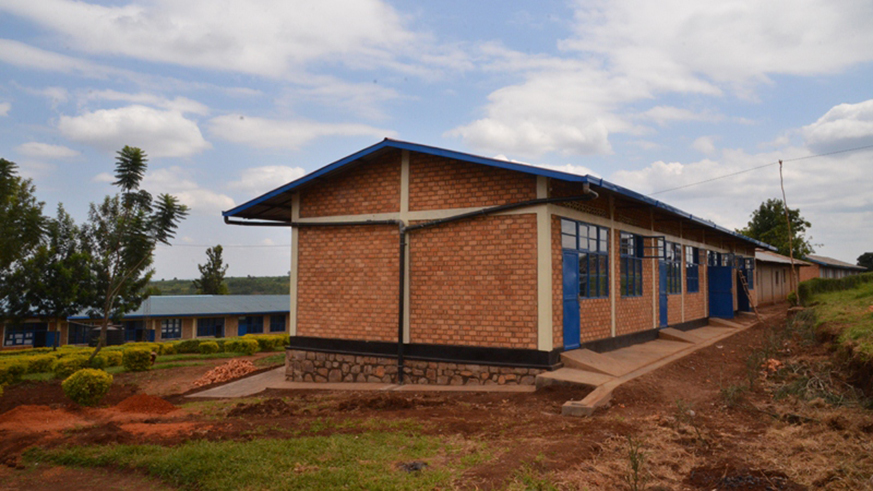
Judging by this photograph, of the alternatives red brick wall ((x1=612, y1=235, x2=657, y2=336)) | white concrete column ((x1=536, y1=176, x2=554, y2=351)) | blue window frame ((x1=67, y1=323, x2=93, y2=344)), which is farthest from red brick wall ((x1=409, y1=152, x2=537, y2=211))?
blue window frame ((x1=67, y1=323, x2=93, y2=344))

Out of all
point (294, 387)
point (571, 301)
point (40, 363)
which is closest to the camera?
point (571, 301)

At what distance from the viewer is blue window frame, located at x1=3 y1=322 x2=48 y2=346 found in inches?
1409

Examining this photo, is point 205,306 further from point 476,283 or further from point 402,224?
point 476,283

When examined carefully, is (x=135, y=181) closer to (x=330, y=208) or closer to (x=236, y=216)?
(x=236, y=216)

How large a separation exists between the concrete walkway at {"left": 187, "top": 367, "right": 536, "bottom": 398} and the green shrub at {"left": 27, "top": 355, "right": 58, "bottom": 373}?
809 centimetres

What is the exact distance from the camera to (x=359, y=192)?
13.4 meters

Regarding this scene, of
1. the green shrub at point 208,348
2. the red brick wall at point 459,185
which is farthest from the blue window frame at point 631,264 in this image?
the green shrub at point 208,348

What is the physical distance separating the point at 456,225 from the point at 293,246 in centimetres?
458

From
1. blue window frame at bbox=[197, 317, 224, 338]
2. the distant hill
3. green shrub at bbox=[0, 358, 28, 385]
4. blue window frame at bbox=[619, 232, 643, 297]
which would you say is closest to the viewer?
blue window frame at bbox=[619, 232, 643, 297]

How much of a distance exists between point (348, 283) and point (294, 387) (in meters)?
2.62

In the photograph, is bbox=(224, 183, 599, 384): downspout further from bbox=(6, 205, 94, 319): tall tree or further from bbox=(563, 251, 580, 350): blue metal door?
bbox=(6, 205, 94, 319): tall tree

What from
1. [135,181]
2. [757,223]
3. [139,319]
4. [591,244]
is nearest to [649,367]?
[591,244]

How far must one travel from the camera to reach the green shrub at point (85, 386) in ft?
35.9

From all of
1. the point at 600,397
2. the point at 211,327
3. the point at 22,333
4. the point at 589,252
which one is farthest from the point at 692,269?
the point at 22,333
